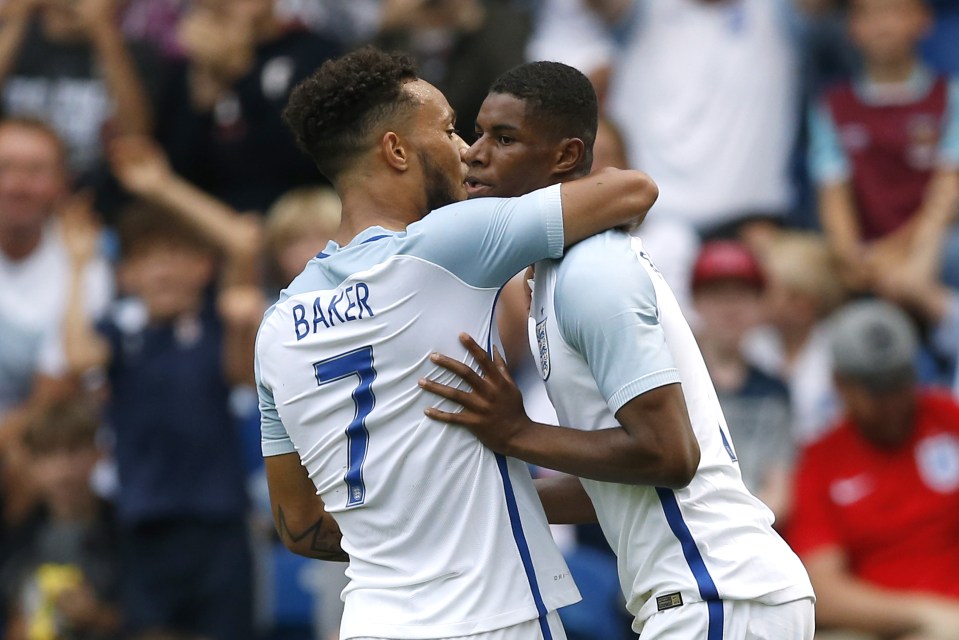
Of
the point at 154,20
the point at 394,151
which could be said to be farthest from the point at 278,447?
the point at 154,20

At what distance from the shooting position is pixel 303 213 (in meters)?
7.58

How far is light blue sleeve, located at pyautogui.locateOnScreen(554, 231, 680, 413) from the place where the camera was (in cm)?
347

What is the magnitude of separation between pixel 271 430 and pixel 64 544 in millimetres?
4221

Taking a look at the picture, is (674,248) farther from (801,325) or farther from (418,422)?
(418,422)

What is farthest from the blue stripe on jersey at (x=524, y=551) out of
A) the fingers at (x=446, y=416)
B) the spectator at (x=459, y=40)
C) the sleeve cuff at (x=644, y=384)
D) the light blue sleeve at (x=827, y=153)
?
the light blue sleeve at (x=827, y=153)

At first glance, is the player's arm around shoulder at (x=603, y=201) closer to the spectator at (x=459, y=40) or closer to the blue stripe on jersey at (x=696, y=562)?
the blue stripe on jersey at (x=696, y=562)

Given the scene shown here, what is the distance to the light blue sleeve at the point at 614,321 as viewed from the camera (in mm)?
3467

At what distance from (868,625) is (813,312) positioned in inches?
73.5

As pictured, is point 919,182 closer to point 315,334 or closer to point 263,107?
point 263,107

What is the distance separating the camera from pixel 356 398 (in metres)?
3.65

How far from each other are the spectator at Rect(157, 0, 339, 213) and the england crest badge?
15.5 ft

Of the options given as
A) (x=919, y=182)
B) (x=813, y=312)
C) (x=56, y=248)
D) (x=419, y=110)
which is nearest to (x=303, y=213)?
(x=56, y=248)

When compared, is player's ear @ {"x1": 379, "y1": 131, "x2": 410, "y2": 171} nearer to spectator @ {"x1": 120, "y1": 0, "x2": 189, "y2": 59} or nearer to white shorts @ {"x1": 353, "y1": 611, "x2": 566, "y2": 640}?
white shorts @ {"x1": 353, "y1": 611, "x2": 566, "y2": 640}

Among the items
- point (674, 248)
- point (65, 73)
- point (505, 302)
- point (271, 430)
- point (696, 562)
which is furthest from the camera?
point (65, 73)
